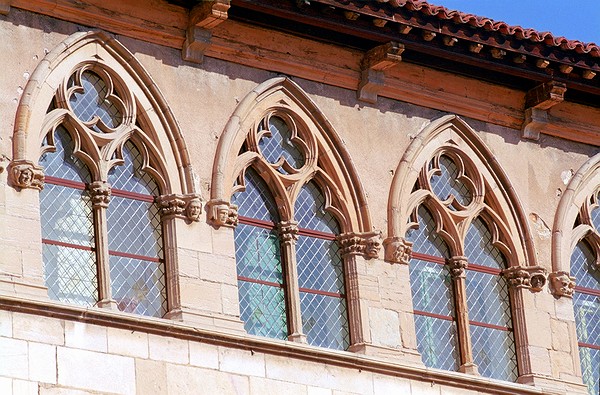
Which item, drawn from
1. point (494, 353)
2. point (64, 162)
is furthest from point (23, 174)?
point (494, 353)

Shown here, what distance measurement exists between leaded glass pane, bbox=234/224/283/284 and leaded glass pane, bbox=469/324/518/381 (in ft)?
7.46

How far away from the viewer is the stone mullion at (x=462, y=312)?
22.9 m

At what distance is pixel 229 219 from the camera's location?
21781mm

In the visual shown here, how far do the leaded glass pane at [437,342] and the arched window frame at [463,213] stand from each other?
9cm

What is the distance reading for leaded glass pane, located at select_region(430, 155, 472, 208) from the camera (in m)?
23.5

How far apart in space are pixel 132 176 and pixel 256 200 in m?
1.36

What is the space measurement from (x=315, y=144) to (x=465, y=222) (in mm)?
1855

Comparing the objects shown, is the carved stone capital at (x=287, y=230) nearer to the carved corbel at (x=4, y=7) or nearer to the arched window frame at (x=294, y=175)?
the arched window frame at (x=294, y=175)

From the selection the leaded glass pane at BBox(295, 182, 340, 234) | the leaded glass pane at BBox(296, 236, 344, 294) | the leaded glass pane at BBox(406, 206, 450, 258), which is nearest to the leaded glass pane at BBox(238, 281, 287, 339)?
the leaded glass pane at BBox(296, 236, 344, 294)

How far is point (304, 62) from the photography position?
22891mm

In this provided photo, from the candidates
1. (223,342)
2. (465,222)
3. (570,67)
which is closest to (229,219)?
(223,342)

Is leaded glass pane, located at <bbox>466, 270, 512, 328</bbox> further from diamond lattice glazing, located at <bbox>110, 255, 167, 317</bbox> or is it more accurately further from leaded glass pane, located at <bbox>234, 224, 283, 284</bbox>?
diamond lattice glazing, located at <bbox>110, 255, 167, 317</bbox>

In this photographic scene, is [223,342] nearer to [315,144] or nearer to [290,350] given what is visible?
[290,350]

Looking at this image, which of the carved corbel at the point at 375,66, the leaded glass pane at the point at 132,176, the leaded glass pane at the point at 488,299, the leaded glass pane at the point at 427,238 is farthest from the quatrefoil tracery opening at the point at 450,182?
the leaded glass pane at the point at 132,176
